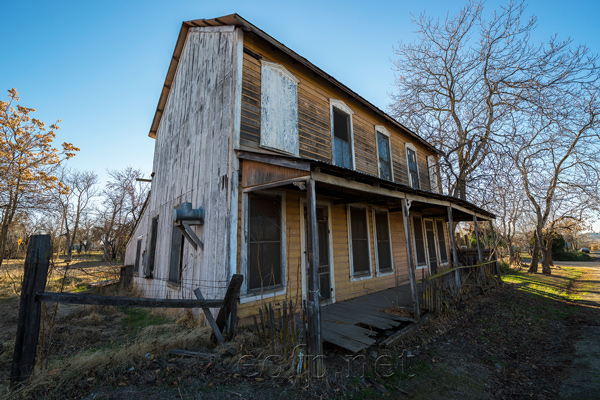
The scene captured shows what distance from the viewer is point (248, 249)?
521 cm

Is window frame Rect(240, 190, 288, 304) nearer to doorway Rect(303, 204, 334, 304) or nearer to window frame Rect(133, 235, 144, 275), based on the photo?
doorway Rect(303, 204, 334, 304)

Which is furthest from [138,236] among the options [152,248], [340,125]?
[340,125]

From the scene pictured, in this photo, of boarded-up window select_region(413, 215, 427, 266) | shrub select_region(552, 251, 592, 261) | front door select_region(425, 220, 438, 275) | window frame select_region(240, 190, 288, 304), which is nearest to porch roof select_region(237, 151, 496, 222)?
window frame select_region(240, 190, 288, 304)

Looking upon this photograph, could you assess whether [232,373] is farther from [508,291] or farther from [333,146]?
[508,291]

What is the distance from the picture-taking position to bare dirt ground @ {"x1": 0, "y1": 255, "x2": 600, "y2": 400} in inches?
124

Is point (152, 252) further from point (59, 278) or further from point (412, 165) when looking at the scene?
point (412, 165)

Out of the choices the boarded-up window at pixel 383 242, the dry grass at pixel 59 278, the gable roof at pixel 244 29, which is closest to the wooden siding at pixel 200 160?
the gable roof at pixel 244 29

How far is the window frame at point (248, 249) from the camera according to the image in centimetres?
498

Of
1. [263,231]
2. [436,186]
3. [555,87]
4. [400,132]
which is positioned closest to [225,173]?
[263,231]

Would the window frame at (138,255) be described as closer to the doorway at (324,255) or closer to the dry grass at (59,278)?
the dry grass at (59,278)

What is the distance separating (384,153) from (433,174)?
4.94 metres

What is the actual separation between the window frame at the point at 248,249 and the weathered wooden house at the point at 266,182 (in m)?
0.02

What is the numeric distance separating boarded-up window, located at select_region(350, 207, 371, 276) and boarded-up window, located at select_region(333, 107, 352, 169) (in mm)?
1507

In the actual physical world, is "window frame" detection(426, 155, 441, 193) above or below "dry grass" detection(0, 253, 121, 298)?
above
